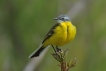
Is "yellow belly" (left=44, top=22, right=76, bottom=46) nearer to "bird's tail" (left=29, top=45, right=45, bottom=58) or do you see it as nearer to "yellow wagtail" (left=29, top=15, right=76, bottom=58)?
"yellow wagtail" (left=29, top=15, right=76, bottom=58)

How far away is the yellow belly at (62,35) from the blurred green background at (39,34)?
7.29 feet

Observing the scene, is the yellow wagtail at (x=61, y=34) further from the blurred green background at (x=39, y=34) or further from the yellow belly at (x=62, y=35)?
the blurred green background at (x=39, y=34)

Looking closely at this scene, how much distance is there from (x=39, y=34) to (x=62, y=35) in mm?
2941

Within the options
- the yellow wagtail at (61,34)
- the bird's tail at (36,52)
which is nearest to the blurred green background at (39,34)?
the bird's tail at (36,52)

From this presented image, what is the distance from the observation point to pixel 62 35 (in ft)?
11.2

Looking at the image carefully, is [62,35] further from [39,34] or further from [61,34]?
[39,34]

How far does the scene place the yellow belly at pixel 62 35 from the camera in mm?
3307

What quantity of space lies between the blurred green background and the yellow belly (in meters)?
2.22

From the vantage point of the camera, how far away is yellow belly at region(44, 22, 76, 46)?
130 inches

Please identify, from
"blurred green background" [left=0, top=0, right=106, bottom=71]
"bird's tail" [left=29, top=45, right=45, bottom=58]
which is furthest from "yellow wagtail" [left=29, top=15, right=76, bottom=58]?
"blurred green background" [left=0, top=0, right=106, bottom=71]

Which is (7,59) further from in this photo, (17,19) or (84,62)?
(84,62)

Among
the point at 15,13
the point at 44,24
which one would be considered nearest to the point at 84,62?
the point at 44,24

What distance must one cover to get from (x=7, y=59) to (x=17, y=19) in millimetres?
708

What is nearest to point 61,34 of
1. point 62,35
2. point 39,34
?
point 62,35
